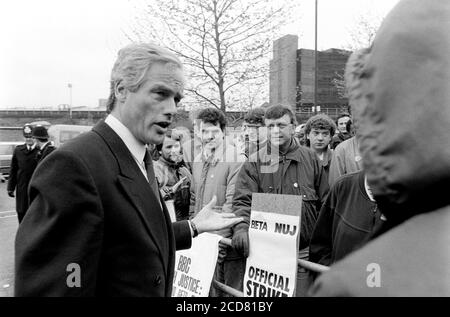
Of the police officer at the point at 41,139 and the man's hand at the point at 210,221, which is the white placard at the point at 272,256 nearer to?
the man's hand at the point at 210,221

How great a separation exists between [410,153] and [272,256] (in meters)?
2.57

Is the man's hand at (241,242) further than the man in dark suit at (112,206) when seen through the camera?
Yes

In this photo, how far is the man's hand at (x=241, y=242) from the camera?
3.20 m

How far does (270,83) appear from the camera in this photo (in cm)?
1048

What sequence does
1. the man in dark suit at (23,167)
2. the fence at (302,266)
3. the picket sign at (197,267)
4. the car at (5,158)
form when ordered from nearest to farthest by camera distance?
1. the fence at (302,266)
2. the picket sign at (197,267)
3. the man in dark suit at (23,167)
4. the car at (5,158)

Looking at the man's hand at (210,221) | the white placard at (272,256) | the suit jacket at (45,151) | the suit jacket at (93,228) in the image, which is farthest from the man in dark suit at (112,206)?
the suit jacket at (45,151)

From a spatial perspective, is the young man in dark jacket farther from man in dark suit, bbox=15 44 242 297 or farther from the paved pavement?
the paved pavement

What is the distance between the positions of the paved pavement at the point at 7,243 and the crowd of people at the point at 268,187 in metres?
2.83

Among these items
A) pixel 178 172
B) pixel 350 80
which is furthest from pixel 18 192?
pixel 350 80

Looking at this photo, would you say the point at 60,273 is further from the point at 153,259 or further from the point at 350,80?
the point at 350,80

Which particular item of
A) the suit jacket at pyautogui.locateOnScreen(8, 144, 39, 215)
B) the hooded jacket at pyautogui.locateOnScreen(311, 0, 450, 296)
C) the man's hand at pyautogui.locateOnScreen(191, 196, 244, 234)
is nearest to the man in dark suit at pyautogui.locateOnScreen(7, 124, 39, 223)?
the suit jacket at pyautogui.locateOnScreen(8, 144, 39, 215)

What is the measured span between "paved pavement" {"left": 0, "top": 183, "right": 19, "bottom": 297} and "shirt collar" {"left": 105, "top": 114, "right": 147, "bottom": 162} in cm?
354

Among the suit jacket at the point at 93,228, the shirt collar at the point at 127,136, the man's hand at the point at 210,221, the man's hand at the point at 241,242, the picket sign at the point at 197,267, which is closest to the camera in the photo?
the suit jacket at the point at 93,228

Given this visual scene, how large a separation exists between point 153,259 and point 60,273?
1.17 ft
